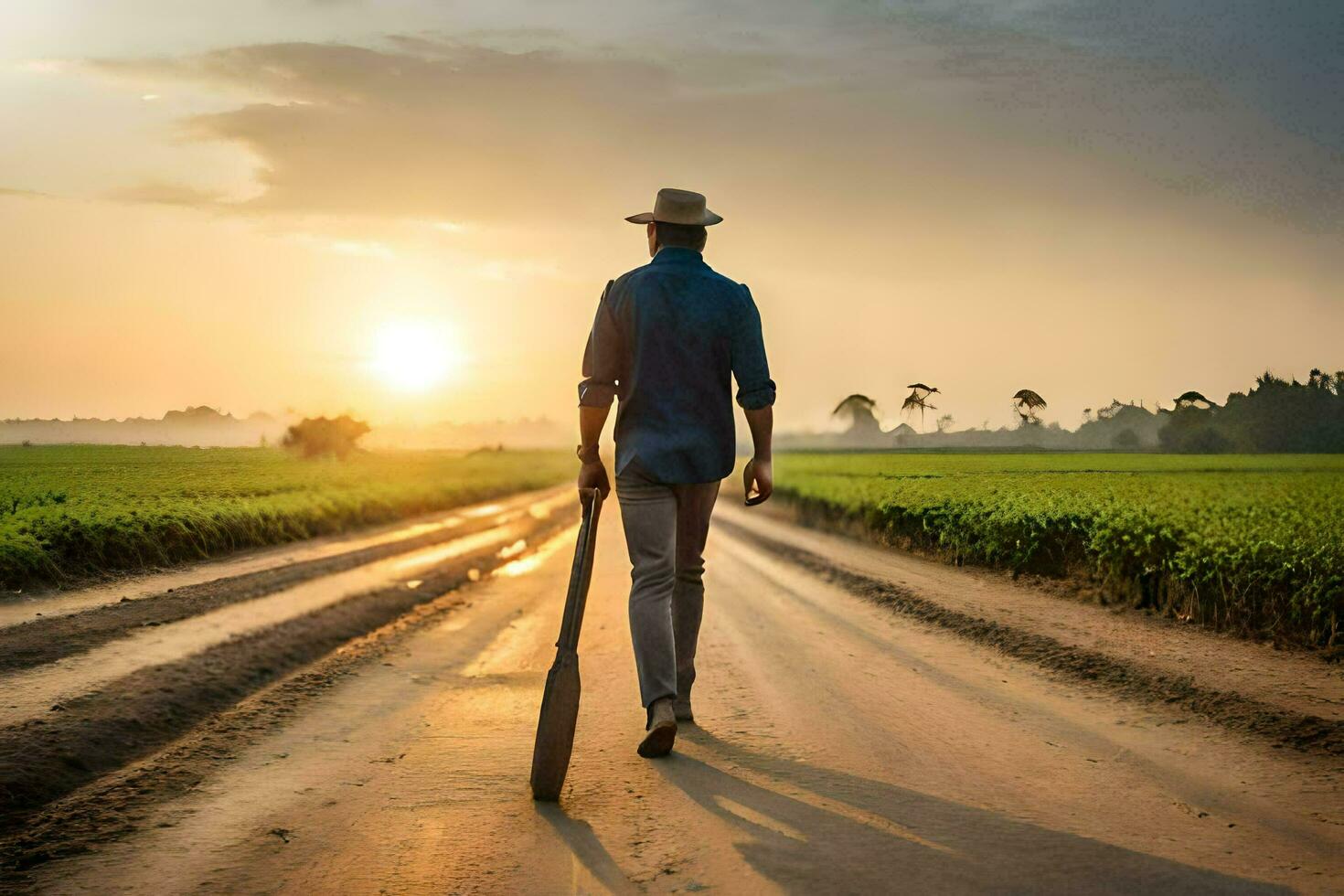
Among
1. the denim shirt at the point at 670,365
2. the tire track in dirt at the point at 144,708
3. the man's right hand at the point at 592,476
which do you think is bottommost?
the tire track in dirt at the point at 144,708

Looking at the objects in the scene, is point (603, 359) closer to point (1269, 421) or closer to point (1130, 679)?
point (1130, 679)

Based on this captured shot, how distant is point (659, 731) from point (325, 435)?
60.8 meters

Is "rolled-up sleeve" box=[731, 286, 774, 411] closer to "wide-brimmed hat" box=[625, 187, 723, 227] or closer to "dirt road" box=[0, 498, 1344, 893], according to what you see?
"wide-brimmed hat" box=[625, 187, 723, 227]

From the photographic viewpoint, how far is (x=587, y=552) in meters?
4.78

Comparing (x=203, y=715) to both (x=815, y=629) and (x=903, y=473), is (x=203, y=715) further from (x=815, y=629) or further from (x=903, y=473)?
(x=903, y=473)

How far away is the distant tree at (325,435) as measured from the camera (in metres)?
60.6

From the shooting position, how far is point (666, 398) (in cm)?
496

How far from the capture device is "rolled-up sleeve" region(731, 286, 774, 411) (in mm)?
5078

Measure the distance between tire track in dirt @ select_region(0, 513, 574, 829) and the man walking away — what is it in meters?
2.57

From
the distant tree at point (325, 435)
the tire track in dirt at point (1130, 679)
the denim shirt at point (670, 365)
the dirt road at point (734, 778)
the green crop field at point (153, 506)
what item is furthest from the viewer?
the distant tree at point (325, 435)

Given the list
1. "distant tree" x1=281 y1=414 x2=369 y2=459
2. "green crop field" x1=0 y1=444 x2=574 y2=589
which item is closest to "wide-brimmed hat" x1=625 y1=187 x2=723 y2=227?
"green crop field" x1=0 y1=444 x2=574 y2=589

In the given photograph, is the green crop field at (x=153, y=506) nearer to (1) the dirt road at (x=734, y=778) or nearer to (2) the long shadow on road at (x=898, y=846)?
(1) the dirt road at (x=734, y=778)

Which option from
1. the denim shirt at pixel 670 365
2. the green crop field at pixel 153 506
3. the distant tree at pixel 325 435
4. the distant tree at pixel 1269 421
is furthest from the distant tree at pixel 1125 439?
the distant tree at pixel 325 435

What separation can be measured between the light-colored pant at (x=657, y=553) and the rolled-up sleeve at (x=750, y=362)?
443mm
